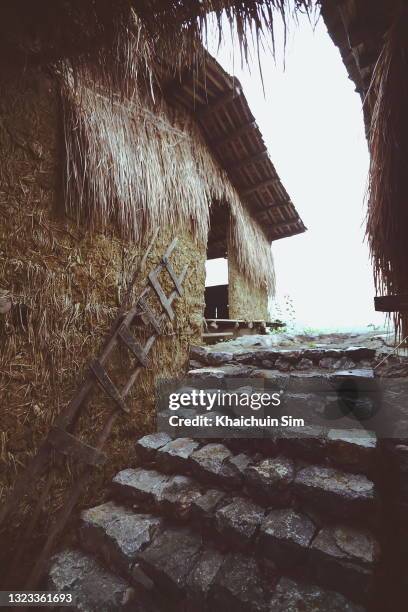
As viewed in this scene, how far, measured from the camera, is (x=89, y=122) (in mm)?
2387

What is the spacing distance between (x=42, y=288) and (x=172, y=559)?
1.95m

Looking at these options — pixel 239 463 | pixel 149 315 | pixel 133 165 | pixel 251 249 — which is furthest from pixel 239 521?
pixel 251 249

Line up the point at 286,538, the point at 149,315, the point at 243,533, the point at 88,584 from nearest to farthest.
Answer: the point at 286,538
the point at 243,533
the point at 88,584
the point at 149,315

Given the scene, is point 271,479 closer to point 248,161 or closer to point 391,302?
point 391,302

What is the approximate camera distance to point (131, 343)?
95.8 inches

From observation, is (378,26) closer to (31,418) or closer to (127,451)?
(31,418)

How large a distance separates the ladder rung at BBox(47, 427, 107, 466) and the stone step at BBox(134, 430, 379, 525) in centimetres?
44

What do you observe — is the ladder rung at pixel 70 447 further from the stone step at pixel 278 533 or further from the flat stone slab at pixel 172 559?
the flat stone slab at pixel 172 559

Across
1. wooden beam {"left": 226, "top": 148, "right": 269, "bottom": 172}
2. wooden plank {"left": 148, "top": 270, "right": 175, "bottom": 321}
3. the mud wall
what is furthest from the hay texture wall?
wooden beam {"left": 226, "top": 148, "right": 269, "bottom": 172}

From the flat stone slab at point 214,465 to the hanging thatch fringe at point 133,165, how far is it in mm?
2060

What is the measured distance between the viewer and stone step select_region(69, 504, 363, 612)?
4.40ft

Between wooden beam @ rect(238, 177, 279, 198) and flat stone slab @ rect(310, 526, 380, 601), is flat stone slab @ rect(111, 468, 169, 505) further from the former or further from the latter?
wooden beam @ rect(238, 177, 279, 198)

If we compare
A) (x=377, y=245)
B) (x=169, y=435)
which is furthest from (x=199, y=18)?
(x=169, y=435)

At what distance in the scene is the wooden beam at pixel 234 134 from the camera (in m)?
4.20
